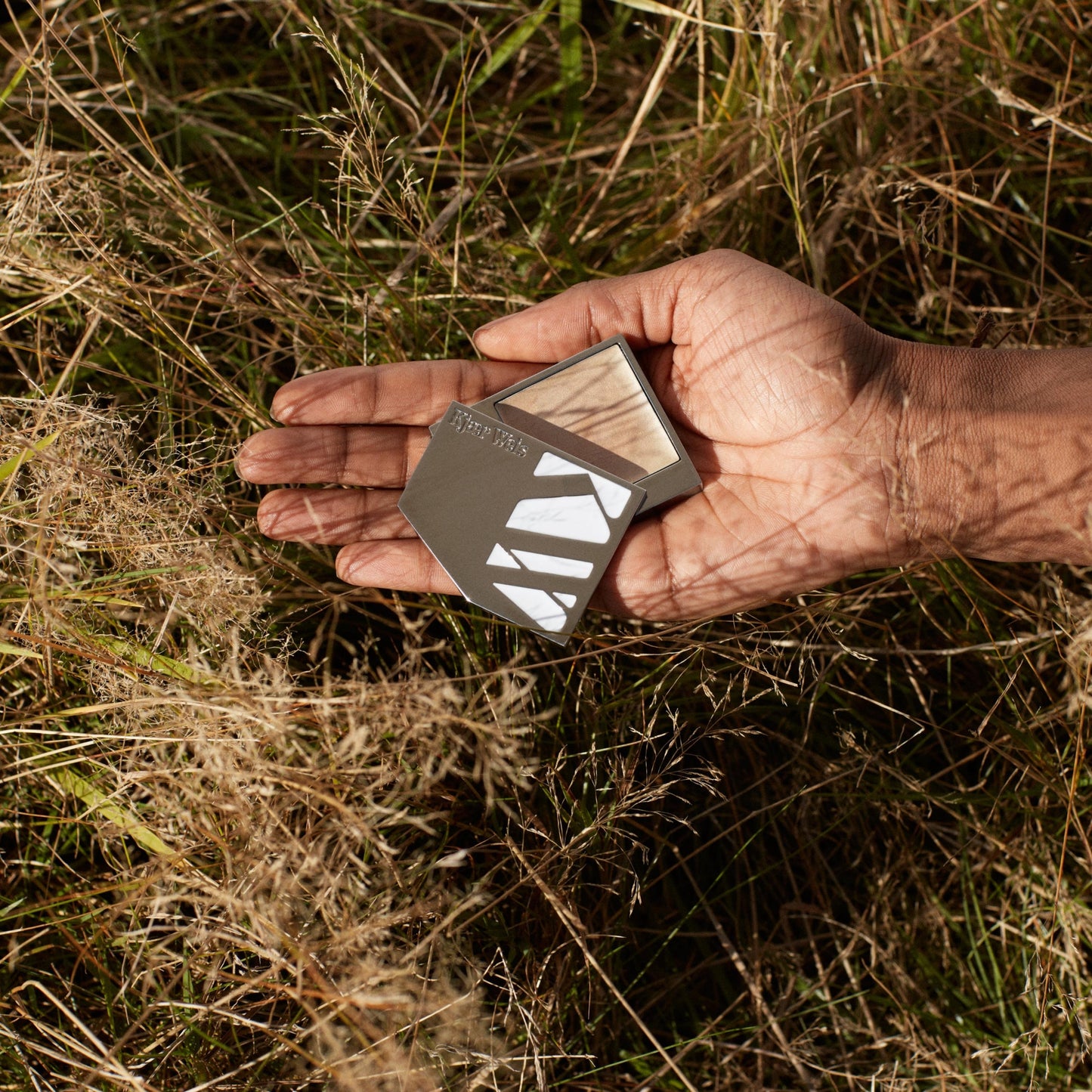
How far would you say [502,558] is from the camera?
2.45m

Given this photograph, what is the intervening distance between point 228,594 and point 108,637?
1.29 feet

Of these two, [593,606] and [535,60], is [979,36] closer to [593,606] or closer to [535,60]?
[535,60]

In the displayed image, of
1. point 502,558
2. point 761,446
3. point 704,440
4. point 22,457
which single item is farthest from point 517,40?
point 22,457

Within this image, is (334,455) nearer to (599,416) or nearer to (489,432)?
(489,432)

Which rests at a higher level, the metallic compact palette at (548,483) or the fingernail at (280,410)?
the fingernail at (280,410)

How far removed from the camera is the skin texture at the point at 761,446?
7.75 feet

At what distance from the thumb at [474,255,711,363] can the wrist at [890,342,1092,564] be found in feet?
2.15

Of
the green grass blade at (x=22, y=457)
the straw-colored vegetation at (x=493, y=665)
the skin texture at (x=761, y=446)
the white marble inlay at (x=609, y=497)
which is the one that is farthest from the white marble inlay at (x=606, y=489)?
the green grass blade at (x=22, y=457)

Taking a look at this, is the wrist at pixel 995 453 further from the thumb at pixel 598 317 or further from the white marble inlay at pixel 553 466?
the white marble inlay at pixel 553 466

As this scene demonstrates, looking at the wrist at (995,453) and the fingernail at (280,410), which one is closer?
the wrist at (995,453)

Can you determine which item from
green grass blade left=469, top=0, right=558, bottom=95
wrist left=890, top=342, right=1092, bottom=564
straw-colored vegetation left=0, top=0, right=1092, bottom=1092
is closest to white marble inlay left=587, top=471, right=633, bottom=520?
straw-colored vegetation left=0, top=0, right=1092, bottom=1092

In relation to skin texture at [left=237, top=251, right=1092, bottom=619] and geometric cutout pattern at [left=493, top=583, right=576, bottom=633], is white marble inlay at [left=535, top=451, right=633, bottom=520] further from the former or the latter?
geometric cutout pattern at [left=493, top=583, right=576, bottom=633]

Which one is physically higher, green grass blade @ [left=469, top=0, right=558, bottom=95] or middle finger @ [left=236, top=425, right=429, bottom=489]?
green grass blade @ [left=469, top=0, right=558, bottom=95]

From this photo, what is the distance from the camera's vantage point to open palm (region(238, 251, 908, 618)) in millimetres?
2377
